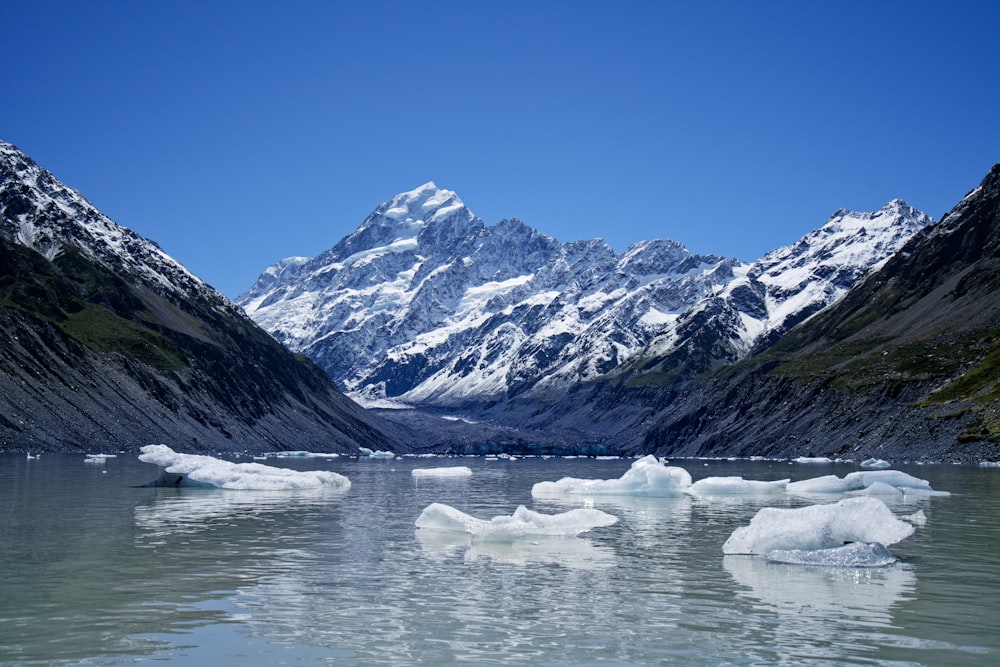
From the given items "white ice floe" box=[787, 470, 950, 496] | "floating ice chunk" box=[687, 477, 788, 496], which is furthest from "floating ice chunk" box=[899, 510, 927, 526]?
"floating ice chunk" box=[687, 477, 788, 496]

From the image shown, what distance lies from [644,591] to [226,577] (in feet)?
42.8

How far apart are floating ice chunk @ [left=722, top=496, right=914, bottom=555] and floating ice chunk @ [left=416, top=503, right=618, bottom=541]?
28.4 feet

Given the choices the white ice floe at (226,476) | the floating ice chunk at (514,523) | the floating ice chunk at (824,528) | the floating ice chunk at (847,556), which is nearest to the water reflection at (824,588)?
the floating ice chunk at (847,556)

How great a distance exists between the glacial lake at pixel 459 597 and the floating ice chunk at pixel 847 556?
60 centimetres

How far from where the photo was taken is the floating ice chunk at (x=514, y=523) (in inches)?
1548

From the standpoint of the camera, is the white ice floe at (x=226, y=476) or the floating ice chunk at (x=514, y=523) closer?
the floating ice chunk at (x=514, y=523)

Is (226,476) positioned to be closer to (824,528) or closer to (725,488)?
(725,488)

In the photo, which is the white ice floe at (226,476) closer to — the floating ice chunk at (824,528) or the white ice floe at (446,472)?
the white ice floe at (446,472)

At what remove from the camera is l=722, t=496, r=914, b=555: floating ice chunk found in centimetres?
3278

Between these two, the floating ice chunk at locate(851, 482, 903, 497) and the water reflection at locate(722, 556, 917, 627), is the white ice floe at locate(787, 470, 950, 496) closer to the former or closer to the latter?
the floating ice chunk at locate(851, 482, 903, 497)

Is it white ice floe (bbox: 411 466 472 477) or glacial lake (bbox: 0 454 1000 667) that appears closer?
glacial lake (bbox: 0 454 1000 667)

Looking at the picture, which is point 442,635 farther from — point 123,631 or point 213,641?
point 123,631

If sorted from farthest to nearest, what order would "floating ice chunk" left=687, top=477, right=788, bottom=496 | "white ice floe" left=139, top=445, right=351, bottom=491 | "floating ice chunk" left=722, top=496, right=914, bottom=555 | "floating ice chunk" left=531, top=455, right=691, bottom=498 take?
"floating ice chunk" left=687, top=477, right=788, bottom=496, "white ice floe" left=139, top=445, right=351, bottom=491, "floating ice chunk" left=531, top=455, right=691, bottom=498, "floating ice chunk" left=722, top=496, right=914, bottom=555

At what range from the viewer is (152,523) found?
44531 millimetres
